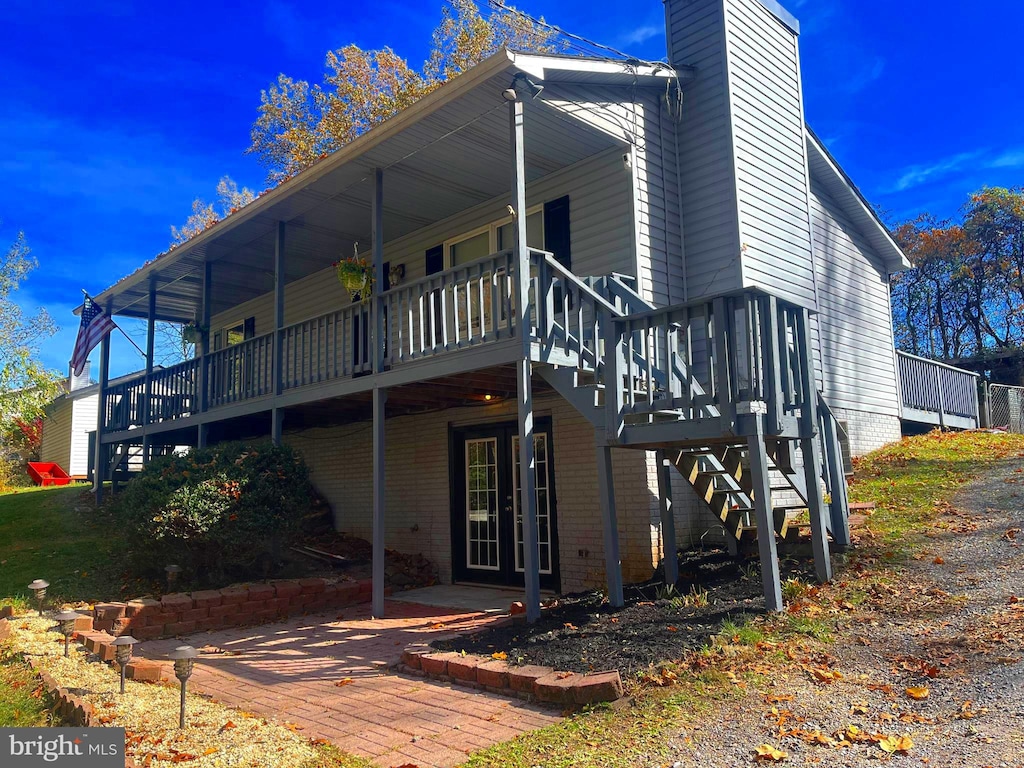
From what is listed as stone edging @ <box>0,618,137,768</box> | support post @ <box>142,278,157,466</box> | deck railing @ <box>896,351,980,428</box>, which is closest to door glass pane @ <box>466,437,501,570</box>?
stone edging @ <box>0,618,137,768</box>

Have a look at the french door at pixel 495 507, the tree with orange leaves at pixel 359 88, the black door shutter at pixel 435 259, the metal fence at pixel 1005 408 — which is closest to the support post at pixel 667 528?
the french door at pixel 495 507

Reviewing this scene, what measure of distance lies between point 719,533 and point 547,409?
2.69 m

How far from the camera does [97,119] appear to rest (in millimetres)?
26062

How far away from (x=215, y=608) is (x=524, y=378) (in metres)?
4.56

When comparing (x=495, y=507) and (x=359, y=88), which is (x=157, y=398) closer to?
(x=495, y=507)

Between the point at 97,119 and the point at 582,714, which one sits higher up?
the point at 97,119

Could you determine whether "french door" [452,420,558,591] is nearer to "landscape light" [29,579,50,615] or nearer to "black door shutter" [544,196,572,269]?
"black door shutter" [544,196,572,269]

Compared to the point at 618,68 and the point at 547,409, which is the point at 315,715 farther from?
the point at 618,68

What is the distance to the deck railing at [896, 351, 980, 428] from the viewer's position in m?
15.6

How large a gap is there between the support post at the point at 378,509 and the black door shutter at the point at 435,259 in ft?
11.4

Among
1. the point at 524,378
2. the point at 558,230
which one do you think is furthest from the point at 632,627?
the point at 558,230

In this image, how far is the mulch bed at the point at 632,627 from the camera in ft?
19.1

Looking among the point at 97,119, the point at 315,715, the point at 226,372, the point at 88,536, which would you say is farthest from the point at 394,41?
the point at 315,715

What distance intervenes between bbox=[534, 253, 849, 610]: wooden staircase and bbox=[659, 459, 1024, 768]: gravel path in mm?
777
